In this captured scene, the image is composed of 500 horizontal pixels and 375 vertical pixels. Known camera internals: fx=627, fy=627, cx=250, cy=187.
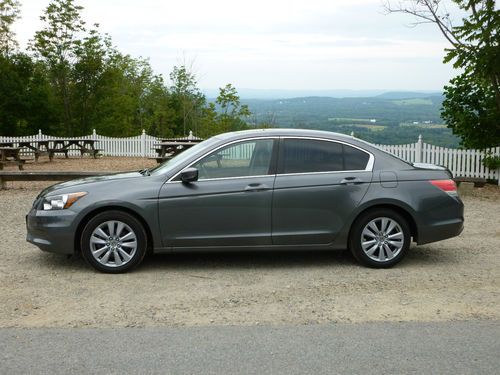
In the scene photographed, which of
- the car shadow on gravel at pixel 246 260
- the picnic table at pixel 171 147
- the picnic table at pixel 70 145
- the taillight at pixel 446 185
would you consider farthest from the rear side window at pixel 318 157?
the picnic table at pixel 70 145

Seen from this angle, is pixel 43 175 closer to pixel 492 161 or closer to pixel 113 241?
pixel 113 241

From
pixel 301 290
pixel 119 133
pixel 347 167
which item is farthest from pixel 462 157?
pixel 119 133

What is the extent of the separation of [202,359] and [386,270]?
3.31m

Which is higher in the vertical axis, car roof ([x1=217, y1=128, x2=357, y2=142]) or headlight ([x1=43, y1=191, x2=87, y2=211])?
car roof ([x1=217, y1=128, x2=357, y2=142])

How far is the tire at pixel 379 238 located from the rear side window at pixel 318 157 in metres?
0.63

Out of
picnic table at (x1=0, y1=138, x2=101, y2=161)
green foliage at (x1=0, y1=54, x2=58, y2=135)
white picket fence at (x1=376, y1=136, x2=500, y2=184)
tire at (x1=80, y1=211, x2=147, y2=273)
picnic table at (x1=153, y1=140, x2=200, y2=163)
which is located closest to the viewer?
tire at (x1=80, y1=211, x2=147, y2=273)

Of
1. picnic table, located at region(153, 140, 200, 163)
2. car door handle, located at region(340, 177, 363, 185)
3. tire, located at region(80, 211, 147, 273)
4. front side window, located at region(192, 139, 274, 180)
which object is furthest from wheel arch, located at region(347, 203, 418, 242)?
picnic table, located at region(153, 140, 200, 163)

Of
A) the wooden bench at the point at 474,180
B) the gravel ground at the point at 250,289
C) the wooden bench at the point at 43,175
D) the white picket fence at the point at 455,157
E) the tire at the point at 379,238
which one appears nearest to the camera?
the gravel ground at the point at 250,289

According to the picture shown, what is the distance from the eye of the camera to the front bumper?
6.87 meters

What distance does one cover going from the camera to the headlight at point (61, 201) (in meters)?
6.93

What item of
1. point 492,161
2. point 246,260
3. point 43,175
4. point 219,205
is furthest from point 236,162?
point 492,161

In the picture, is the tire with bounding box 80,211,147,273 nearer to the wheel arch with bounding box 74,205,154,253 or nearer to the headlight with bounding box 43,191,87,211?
the wheel arch with bounding box 74,205,154,253

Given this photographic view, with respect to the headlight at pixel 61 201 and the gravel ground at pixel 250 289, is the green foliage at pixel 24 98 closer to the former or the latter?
the gravel ground at pixel 250 289

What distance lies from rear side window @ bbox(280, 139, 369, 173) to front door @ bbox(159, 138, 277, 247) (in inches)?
11.7
